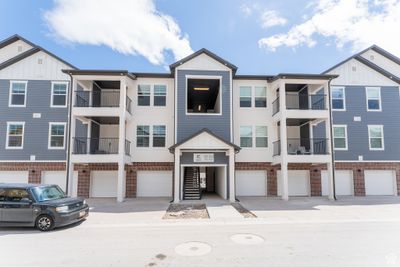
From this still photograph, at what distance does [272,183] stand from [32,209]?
14716mm

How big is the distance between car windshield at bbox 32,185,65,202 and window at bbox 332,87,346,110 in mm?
19022

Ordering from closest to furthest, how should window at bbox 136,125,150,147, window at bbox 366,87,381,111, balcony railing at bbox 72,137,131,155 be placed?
balcony railing at bbox 72,137,131,155 → window at bbox 136,125,150,147 → window at bbox 366,87,381,111

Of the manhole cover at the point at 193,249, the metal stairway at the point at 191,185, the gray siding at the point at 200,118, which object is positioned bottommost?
the manhole cover at the point at 193,249

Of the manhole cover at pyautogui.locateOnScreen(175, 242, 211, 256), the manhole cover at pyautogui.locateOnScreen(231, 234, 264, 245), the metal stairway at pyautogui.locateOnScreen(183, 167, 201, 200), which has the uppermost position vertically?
the metal stairway at pyautogui.locateOnScreen(183, 167, 201, 200)

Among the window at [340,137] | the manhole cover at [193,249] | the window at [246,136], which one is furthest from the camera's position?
the window at [340,137]

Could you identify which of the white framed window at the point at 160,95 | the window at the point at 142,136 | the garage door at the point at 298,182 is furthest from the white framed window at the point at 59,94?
the garage door at the point at 298,182

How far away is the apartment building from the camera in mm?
16703

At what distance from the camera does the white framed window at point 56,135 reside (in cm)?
1766

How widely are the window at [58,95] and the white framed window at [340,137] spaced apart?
66.5ft

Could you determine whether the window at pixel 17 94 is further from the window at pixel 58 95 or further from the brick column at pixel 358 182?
the brick column at pixel 358 182

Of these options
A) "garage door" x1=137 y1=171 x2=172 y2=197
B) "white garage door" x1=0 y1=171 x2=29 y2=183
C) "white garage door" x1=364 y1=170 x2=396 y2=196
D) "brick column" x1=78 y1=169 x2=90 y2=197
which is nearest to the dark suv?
"brick column" x1=78 y1=169 x2=90 y2=197

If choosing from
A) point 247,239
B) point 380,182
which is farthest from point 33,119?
point 380,182

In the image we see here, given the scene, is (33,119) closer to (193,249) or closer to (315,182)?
(193,249)

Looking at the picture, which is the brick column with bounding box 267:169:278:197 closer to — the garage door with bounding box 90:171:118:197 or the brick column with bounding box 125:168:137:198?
the brick column with bounding box 125:168:137:198
